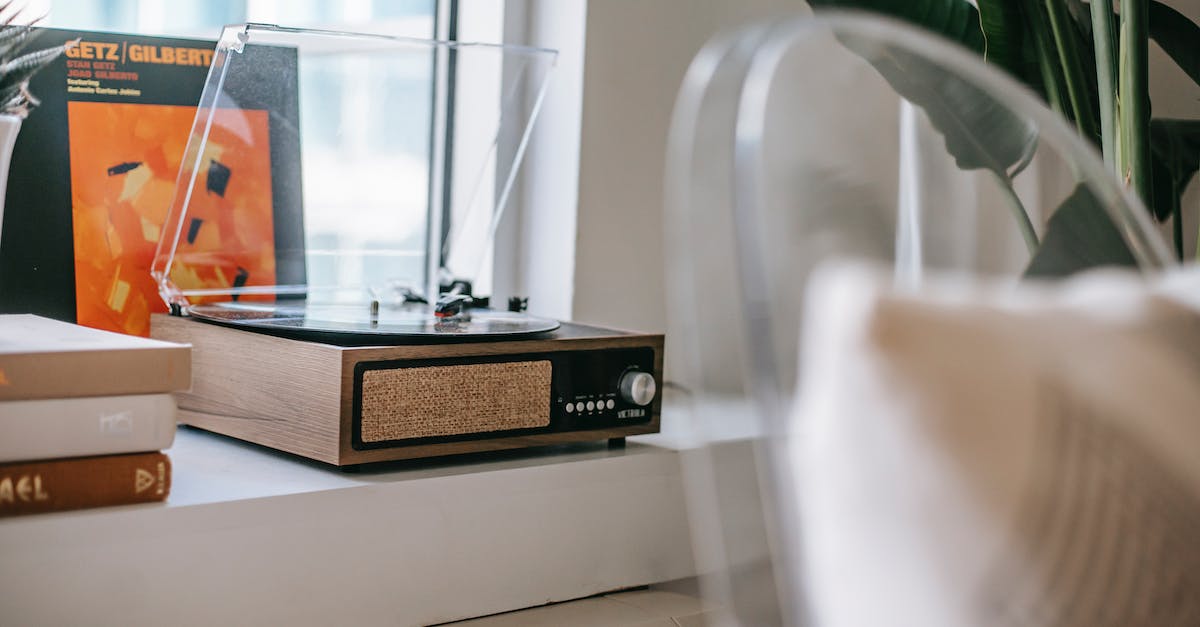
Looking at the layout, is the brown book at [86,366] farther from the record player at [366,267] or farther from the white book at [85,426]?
the record player at [366,267]

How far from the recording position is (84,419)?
932mm

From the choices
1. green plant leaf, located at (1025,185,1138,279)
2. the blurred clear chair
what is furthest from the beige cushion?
green plant leaf, located at (1025,185,1138,279)

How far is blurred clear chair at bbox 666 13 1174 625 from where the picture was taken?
22.3 inches

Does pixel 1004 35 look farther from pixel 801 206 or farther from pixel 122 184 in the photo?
pixel 122 184

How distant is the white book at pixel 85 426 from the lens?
899mm

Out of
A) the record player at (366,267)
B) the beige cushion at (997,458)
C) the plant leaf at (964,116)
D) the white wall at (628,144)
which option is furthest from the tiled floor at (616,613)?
the beige cushion at (997,458)

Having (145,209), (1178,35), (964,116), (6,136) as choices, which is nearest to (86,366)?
(6,136)

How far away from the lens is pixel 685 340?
1.99ft

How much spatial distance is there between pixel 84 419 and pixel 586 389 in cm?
51

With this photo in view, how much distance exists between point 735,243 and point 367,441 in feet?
2.01

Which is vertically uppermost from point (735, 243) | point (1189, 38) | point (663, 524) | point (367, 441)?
point (1189, 38)

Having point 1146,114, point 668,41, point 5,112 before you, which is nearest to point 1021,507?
point 1146,114

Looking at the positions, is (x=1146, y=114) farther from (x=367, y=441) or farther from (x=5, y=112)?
(x=5, y=112)

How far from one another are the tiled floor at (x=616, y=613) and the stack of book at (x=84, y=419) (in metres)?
0.36
